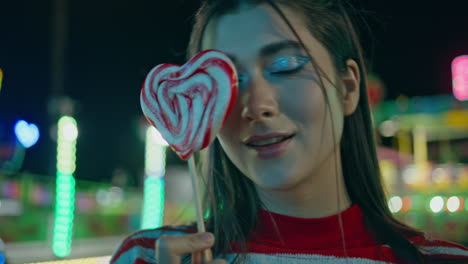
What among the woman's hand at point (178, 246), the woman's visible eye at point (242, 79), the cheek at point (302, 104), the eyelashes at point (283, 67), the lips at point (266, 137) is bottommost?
the woman's hand at point (178, 246)

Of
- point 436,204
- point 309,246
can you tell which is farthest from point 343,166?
point 436,204

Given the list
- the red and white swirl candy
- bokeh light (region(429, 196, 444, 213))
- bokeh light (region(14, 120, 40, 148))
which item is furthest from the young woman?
bokeh light (region(429, 196, 444, 213))

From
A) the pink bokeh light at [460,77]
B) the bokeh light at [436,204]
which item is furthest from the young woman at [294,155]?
the pink bokeh light at [460,77]

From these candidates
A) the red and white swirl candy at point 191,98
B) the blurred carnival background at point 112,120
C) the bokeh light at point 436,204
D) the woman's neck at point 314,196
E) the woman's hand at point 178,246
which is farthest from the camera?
the bokeh light at point 436,204

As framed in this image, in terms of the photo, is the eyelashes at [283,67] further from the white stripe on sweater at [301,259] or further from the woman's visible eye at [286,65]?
the white stripe on sweater at [301,259]

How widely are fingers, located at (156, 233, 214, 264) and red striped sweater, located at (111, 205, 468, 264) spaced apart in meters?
0.33

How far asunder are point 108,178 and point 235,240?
2727 centimetres

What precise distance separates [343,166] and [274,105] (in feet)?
1.63

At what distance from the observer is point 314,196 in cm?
156

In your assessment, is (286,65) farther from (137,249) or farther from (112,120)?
(112,120)

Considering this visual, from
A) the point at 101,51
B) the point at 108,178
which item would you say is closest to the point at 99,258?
the point at 101,51

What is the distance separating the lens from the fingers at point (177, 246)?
119 cm

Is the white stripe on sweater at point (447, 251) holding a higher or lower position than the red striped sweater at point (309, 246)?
lower

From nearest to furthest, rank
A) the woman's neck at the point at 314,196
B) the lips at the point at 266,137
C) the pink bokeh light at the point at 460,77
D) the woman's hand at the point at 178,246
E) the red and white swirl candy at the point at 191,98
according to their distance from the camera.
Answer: the woman's hand at the point at 178,246 → the red and white swirl candy at the point at 191,98 → the lips at the point at 266,137 → the woman's neck at the point at 314,196 → the pink bokeh light at the point at 460,77
